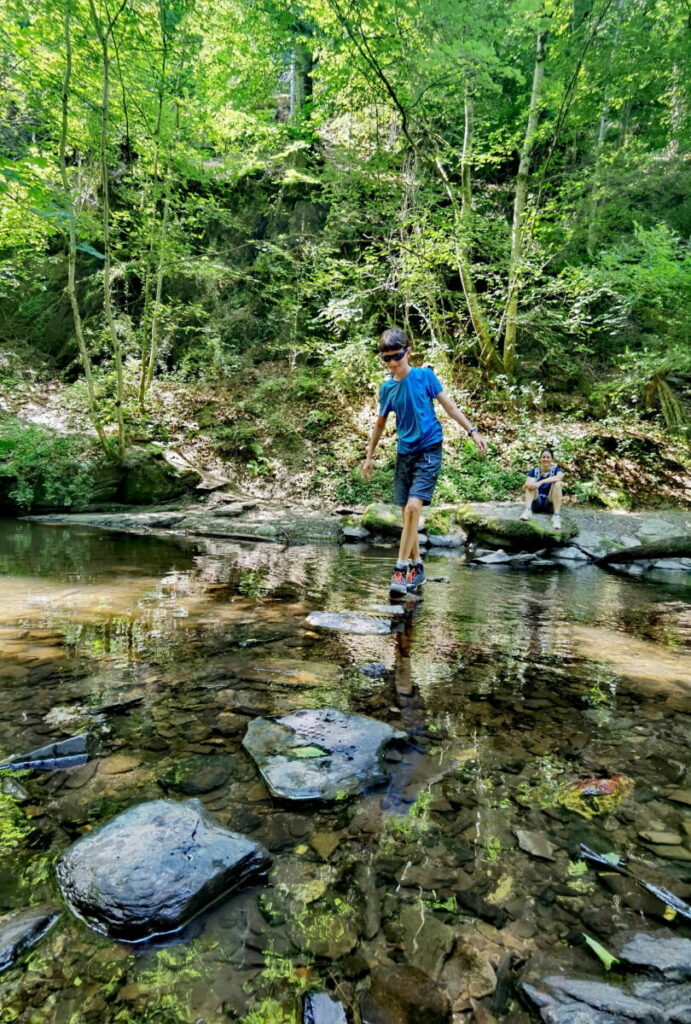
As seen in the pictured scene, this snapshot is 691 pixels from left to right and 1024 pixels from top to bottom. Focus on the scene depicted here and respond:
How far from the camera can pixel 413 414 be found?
5.10 meters

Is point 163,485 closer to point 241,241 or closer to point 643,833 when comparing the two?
point 643,833

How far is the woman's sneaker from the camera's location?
17.6 ft

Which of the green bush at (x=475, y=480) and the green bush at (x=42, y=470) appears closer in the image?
the green bush at (x=42, y=470)

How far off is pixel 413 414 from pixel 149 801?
13.3 feet

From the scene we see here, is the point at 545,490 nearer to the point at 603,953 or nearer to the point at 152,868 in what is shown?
the point at 603,953

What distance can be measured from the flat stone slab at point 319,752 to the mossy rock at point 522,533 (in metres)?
6.85

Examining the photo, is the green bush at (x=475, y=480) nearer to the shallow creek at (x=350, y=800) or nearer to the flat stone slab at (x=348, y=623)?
the shallow creek at (x=350, y=800)

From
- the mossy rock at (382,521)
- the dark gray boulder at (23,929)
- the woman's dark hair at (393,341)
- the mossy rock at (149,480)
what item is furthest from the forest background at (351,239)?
the dark gray boulder at (23,929)

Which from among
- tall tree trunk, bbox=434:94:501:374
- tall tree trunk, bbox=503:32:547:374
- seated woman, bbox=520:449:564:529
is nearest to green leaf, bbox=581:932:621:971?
seated woman, bbox=520:449:564:529

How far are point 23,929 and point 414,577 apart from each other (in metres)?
4.56

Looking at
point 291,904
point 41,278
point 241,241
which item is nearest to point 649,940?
point 291,904

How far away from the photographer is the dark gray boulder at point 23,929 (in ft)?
4.28

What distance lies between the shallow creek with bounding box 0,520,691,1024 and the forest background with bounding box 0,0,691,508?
801 cm

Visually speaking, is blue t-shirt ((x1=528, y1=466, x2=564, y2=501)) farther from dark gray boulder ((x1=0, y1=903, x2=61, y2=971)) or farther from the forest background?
dark gray boulder ((x1=0, y1=903, x2=61, y2=971))
